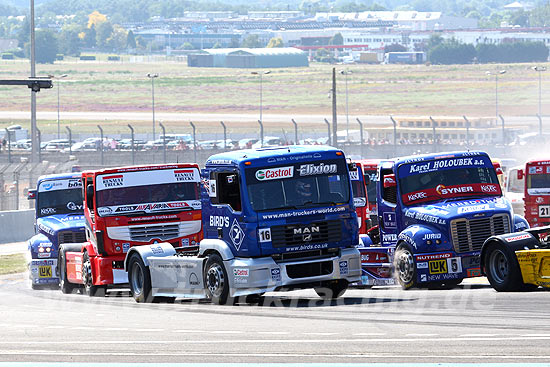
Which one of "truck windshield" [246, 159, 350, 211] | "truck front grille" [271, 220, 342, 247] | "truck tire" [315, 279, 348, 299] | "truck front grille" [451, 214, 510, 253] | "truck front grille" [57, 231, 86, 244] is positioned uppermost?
"truck windshield" [246, 159, 350, 211]

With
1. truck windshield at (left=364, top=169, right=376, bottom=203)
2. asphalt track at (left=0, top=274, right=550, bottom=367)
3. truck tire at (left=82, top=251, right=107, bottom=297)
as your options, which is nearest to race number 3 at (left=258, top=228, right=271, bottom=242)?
→ asphalt track at (left=0, top=274, right=550, bottom=367)

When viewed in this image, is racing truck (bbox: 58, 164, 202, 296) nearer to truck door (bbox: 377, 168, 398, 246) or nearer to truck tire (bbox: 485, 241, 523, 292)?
truck door (bbox: 377, 168, 398, 246)

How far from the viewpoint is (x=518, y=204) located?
3253 cm

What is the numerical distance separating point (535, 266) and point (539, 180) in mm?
12678

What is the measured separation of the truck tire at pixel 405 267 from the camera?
61.8ft

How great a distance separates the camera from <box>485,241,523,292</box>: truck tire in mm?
16359

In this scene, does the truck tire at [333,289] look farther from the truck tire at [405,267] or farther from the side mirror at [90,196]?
the side mirror at [90,196]

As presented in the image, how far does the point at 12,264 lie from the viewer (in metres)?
33.7

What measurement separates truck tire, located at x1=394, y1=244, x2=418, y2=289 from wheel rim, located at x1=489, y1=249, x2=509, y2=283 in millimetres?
1999

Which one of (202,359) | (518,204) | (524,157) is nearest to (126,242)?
(202,359)

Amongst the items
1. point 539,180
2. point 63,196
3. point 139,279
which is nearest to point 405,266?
point 139,279

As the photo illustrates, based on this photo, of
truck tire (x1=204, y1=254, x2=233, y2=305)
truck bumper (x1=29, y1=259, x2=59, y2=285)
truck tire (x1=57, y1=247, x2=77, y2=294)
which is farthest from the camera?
truck bumper (x1=29, y1=259, x2=59, y2=285)

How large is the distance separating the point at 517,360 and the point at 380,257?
992cm

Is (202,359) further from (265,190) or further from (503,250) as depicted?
(503,250)
